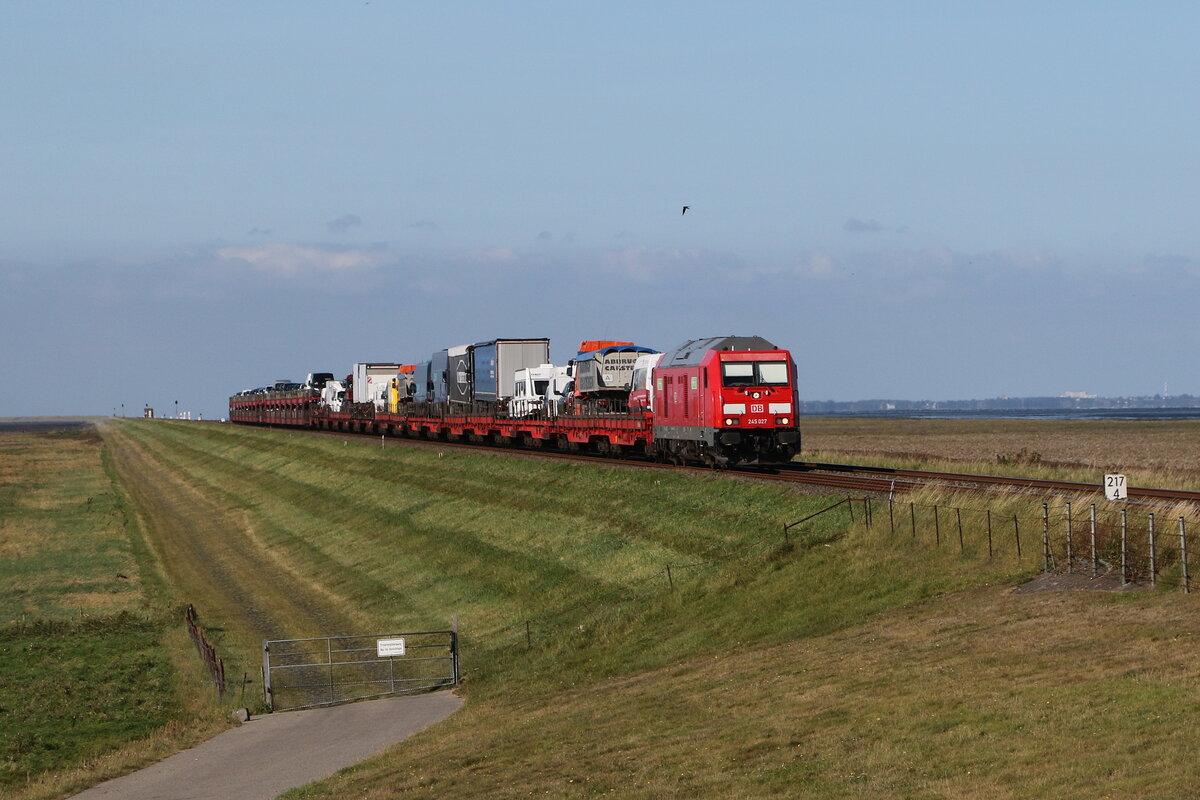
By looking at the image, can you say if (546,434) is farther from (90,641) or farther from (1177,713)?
(1177,713)

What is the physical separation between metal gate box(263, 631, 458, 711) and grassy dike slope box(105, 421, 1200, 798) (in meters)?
0.95

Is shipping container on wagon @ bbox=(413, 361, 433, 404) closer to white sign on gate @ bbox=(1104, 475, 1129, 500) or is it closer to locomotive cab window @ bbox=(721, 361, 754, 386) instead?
locomotive cab window @ bbox=(721, 361, 754, 386)

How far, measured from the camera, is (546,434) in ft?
213

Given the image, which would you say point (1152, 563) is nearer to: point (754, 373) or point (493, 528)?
point (754, 373)

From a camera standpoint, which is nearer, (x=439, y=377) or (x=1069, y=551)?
(x=1069, y=551)

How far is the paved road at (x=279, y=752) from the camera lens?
2141cm

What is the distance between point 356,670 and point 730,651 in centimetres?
1099

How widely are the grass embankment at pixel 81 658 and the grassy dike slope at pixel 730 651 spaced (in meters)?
2.49

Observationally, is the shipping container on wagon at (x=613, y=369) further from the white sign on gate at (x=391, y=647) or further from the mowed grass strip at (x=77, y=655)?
the white sign on gate at (x=391, y=647)

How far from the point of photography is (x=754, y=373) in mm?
42188

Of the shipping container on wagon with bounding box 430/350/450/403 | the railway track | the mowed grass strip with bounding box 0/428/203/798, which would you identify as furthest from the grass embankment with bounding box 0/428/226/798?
the shipping container on wagon with bounding box 430/350/450/403

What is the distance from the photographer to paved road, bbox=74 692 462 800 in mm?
21406

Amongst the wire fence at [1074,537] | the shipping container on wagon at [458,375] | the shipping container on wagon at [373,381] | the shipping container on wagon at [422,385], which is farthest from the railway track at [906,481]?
the shipping container on wagon at [373,381]

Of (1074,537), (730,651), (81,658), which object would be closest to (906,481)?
(1074,537)
